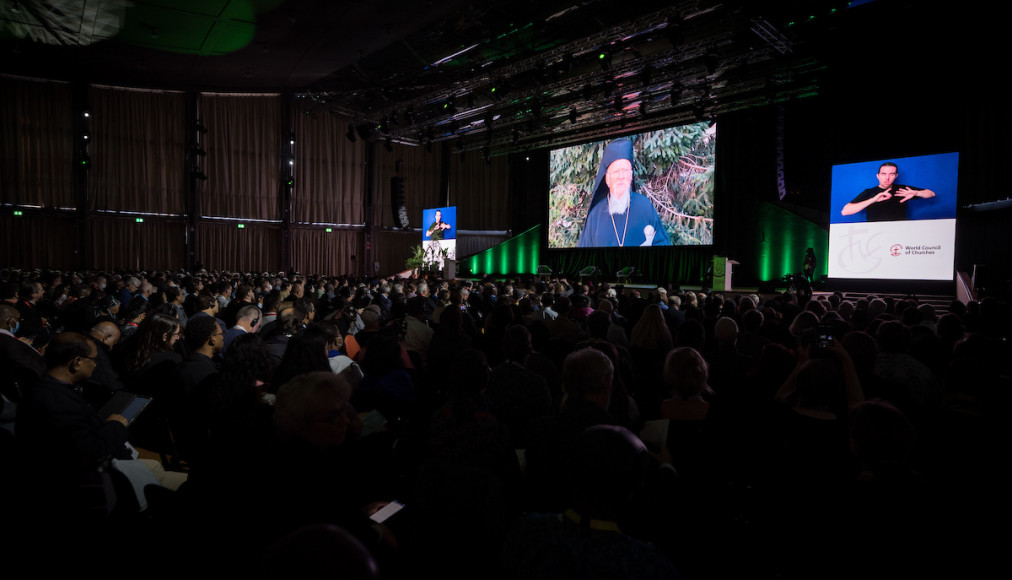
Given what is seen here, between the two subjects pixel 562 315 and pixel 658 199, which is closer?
pixel 562 315

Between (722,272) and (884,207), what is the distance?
160 inches

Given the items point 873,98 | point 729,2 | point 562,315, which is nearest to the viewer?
point 562,315

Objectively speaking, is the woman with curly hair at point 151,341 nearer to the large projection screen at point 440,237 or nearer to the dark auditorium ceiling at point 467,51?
the dark auditorium ceiling at point 467,51

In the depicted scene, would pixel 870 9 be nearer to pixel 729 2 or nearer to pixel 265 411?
pixel 729 2

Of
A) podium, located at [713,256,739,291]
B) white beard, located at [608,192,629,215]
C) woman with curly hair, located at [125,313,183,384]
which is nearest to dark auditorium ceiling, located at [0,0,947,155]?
white beard, located at [608,192,629,215]

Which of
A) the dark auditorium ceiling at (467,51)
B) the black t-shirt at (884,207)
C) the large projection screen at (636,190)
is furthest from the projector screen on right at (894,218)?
the large projection screen at (636,190)

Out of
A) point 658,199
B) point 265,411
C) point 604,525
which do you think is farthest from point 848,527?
point 658,199

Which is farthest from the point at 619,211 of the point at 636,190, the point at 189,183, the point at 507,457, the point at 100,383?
the point at 507,457

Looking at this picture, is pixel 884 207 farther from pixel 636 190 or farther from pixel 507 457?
pixel 507 457

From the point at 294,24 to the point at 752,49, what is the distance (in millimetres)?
10743

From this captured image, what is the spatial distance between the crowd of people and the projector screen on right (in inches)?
335

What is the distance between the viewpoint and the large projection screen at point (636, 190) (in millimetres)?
16031

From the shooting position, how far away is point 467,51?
43.5 feet

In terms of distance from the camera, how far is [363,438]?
281 centimetres
